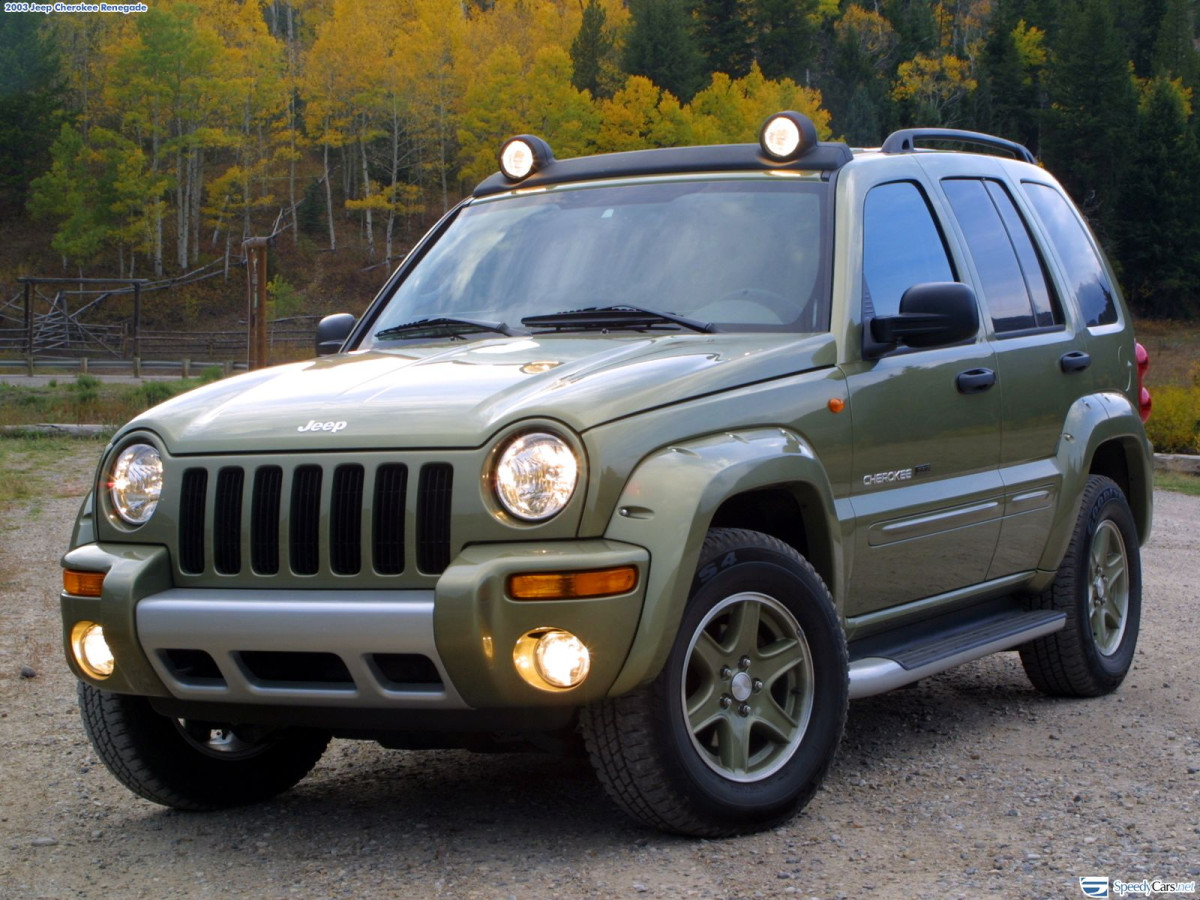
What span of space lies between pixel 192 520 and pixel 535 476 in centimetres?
91

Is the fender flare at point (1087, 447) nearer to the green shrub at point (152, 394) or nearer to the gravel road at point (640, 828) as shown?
the gravel road at point (640, 828)

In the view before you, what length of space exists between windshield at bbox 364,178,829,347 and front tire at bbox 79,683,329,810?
135 cm

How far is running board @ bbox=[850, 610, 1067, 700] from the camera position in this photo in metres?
4.56

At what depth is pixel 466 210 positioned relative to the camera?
231 inches

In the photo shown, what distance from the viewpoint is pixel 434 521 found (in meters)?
3.73

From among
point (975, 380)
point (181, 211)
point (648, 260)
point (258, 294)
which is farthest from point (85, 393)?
point (181, 211)

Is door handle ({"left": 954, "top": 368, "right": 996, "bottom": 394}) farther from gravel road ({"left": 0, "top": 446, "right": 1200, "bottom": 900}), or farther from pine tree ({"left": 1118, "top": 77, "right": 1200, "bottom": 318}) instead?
pine tree ({"left": 1118, "top": 77, "right": 1200, "bottom": 318})

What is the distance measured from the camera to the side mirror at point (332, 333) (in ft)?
18.5

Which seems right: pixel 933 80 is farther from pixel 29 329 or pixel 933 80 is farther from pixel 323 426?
pixel 323 426

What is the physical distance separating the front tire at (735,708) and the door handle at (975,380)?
121cm

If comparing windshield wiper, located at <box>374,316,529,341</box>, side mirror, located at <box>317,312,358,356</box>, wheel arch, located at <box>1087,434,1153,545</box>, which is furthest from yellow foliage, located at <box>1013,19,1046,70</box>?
windshield wiper, located at <box>374,316,529,341</box>

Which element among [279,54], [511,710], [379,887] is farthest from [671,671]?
[279,54]

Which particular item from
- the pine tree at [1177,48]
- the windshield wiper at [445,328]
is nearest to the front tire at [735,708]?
the windshield wiper at [445,328]

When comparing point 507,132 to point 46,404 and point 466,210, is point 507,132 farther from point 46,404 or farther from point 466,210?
point 466,210
